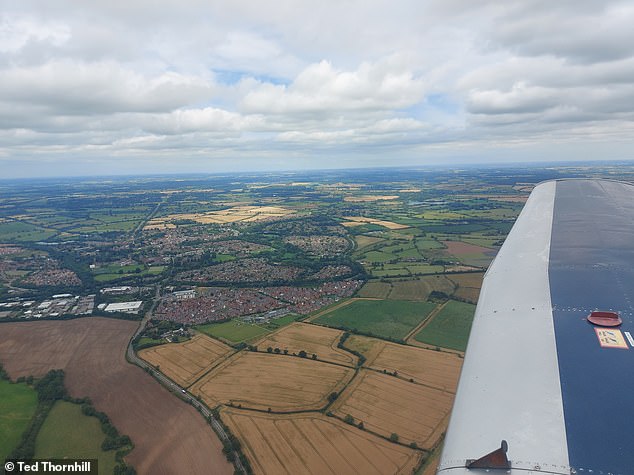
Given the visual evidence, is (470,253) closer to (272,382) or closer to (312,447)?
(272,382)

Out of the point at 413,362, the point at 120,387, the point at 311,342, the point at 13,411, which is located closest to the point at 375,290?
the point at 311,342

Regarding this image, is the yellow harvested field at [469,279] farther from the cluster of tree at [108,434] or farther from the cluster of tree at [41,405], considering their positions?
the cluster of tree at [41,405]

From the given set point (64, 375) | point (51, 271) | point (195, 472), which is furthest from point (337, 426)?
point (51, 271)

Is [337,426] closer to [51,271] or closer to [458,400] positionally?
[458,400]

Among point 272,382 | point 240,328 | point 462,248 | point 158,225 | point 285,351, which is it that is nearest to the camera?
point 272,382

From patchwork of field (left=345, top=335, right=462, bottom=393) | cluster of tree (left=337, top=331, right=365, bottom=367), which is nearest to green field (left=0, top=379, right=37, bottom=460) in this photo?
cluster of tree (left=337, top=331, right=365, bottom=367)

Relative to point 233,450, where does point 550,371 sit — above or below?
above

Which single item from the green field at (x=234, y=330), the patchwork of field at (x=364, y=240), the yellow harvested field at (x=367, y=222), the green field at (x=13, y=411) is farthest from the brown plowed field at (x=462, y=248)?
the green field at (x=13, y=411)
